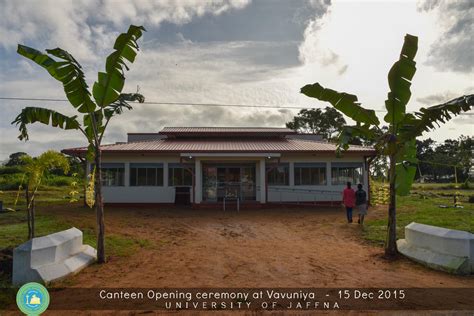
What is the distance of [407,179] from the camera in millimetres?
8383

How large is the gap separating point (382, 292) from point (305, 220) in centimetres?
870

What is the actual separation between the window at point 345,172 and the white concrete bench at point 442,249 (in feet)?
38.1

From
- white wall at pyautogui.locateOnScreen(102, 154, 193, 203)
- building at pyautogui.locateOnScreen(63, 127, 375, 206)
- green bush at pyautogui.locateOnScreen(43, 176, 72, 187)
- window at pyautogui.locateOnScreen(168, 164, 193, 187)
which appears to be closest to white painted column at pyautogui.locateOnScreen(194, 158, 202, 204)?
building at pyautogui.locateOnScreen(63, 127, 375, 206)

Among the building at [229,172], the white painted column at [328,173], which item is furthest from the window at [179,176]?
the white painted column at [328,173]

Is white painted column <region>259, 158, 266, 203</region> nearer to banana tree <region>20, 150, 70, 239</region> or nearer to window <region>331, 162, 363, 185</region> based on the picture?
window <region>331, 162, 363, 185</region>

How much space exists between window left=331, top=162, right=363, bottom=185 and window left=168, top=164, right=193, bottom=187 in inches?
330

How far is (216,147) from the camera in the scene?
756 inches

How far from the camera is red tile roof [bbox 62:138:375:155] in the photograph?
17.9 m

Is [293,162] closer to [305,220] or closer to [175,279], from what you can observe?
[305,220]

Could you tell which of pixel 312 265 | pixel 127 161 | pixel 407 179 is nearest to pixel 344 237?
pixel 407 179

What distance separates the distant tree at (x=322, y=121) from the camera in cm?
4378

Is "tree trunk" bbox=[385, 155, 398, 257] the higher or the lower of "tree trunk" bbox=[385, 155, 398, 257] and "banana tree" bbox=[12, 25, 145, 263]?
the lower

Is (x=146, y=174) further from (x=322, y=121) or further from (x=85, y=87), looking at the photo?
(x=322, y=121)

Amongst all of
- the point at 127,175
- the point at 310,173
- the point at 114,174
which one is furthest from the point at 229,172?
the point at 114,174
